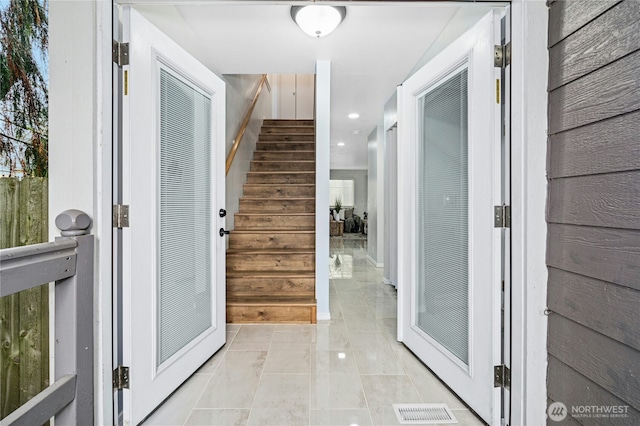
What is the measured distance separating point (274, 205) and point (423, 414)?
2.89m

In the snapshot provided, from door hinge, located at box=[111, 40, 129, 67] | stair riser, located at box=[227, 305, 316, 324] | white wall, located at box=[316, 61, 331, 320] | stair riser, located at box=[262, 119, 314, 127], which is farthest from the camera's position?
stair riser, located at box=[262, 119, 314, 127]

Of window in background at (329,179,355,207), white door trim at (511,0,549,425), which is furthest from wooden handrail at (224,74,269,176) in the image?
window in background at (329,179,355,207)

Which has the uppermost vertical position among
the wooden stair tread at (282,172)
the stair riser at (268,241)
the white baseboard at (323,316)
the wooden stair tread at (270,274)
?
the wooden stair tread at (282,172)

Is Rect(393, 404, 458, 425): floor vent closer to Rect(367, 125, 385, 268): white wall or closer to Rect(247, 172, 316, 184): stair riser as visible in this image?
Rect(247, 172, 316, 184): stair riser

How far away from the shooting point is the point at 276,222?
3717 mm

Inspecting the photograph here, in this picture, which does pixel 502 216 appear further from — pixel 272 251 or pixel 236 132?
pixel 236 132

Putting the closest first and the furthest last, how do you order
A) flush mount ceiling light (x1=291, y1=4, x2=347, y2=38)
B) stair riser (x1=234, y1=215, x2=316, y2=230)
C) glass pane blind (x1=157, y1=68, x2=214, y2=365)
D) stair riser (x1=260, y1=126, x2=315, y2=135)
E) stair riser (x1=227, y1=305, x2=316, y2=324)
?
glass pane blind (x1=157, y1=68, x2=214, y2=365) < flush mount ceiling light (x1=291, y1=4, x2=347, y2=38) < stair riser (x1=227, y1=305, x2=316, y2=324) < stair riser (x1=234, y1=215, x2=316, y2=230) < stair riser (x1=260, y1=126, x2=315, y2=135)

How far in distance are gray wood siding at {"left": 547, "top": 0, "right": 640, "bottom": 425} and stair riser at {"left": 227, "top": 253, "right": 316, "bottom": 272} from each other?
221 centimetres

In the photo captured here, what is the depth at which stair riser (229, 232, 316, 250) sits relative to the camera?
343cm

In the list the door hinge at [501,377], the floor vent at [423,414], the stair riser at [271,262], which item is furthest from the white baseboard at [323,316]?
the door hinge at [501,377]

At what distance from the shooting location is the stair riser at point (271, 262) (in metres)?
3.22

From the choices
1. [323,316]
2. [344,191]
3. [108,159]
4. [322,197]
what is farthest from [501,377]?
[344,191]

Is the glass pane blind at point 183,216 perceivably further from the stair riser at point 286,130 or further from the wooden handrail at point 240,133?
the stair riser at point 286,130

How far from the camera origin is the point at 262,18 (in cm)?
Result: 226
